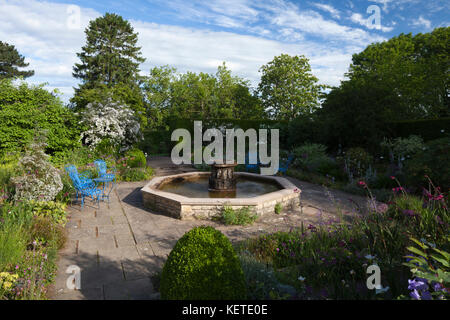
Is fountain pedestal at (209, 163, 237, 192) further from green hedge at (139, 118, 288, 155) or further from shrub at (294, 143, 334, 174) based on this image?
green hedge at (139, 118, 288, 155)

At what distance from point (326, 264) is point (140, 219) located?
4070mm

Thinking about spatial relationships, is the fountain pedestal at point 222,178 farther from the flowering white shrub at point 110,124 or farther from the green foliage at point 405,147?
the green foliage at point 405,147

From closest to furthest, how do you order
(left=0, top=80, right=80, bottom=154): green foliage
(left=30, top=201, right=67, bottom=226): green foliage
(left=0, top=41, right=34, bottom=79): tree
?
(left=30, top=201, right=67, bottom=226): green foliage
(left=0, top=80, right=80, bottom=154): green foliage
(left=0, top=41, right=34, bottom=79): tree

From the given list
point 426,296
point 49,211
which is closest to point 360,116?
point 426,296

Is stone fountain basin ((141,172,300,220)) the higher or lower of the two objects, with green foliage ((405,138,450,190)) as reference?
lower

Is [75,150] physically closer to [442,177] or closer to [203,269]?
[203,269]

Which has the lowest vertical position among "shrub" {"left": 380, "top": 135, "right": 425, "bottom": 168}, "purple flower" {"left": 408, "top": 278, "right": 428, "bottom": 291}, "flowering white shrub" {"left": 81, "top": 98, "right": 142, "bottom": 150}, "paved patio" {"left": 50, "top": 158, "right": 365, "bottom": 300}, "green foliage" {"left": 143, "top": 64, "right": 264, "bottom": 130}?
"paved patio" {"left": 50, "top": 158, "right": 365, "bottom": 300}

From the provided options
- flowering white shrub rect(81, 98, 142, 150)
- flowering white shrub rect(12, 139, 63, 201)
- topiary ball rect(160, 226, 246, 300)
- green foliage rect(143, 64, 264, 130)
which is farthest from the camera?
green foliage rect(143, 64, 264, 130)

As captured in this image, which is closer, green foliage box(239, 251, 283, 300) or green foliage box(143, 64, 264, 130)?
green foliage box(239, 251, 283, 300)

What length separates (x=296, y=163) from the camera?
40.2ft

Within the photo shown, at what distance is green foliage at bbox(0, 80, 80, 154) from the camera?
32.3 ft

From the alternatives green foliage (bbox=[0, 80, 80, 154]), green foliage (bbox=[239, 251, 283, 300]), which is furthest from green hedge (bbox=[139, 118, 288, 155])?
green foliage (bbox=[239, 251, 283, 300])

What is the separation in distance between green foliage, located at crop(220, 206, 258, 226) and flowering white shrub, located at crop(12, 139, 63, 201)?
368cm

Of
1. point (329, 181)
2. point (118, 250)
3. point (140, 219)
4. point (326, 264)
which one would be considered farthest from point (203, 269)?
point (329, 181)
